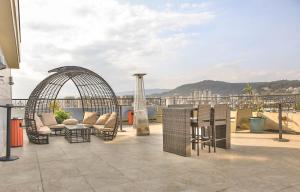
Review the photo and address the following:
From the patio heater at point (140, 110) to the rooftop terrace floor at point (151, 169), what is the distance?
237 centimetres

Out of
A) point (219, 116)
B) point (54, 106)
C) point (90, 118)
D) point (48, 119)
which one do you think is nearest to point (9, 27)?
point (219, 116)

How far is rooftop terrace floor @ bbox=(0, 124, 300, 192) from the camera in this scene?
388 centimetres

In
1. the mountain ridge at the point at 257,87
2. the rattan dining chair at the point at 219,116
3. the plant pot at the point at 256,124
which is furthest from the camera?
the mountain ridge at the point at 257,87

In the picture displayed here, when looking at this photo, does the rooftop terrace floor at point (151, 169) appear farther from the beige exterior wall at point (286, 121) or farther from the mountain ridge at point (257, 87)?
the mountain ridge at point (257, 87)

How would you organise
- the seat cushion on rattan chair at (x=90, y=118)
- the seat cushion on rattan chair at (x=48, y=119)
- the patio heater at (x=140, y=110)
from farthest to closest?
the seat cushion on rattan chair at (x=90, y=118) → the seat cushion on rattan chair at (x=48, y=119) → the patio heater at (x=140, y=110)

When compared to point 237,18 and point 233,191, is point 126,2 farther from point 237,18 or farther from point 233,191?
point 233,191

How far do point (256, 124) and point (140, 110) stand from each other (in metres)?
3.76

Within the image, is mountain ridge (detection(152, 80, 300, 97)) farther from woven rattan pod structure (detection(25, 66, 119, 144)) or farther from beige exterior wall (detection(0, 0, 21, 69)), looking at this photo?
beige exterior wall (detection(0, 0, 21, 69))

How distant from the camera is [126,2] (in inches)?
345

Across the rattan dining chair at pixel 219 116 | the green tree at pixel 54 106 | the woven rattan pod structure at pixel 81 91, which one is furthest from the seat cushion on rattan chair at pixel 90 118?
the rattan dining chair at pixel 219 116

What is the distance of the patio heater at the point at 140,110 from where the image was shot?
952cm

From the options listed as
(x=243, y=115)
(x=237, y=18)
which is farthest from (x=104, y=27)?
(x=243, y=115)

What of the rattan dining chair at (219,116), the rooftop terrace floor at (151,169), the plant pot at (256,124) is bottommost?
the rooftop terrace floor at (151,169)

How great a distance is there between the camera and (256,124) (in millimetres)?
9297
